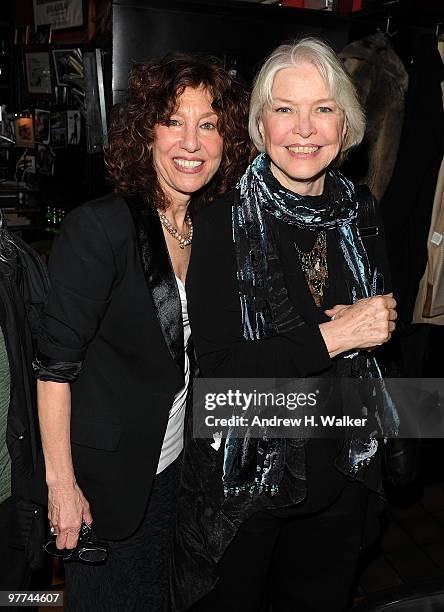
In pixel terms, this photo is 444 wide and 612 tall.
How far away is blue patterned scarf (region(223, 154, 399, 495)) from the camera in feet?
4.91

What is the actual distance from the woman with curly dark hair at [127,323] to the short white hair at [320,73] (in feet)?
0.25

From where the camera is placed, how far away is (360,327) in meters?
1.45

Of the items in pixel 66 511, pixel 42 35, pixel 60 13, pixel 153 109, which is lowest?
pixel 66 511

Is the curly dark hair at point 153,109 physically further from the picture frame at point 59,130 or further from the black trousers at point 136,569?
the picture frame at point 59,130

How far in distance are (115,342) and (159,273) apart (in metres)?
0.20

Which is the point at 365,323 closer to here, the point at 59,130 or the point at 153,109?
the point at 153,109

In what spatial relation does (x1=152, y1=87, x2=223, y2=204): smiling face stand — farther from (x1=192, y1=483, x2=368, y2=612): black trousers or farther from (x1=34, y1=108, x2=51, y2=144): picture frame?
(x1=34, y1=108, x2=51, y2=144): picture frame

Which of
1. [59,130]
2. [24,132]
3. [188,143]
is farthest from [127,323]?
[24,132]

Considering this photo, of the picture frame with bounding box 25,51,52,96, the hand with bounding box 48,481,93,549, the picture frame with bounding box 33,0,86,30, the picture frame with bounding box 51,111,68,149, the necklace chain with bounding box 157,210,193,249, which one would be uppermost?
the picture frame with bounding box 33,0,86,30

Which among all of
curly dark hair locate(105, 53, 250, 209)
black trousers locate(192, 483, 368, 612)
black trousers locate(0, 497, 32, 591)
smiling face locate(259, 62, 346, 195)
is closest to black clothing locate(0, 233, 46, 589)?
black trousers locate(0, 497, 32, 591)

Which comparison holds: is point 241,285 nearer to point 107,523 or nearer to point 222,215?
point 222,215

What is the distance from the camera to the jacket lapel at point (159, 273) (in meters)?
1.44

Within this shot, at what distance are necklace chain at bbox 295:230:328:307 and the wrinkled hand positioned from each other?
0.12 metres

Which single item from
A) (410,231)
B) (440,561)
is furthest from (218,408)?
(440,561)
